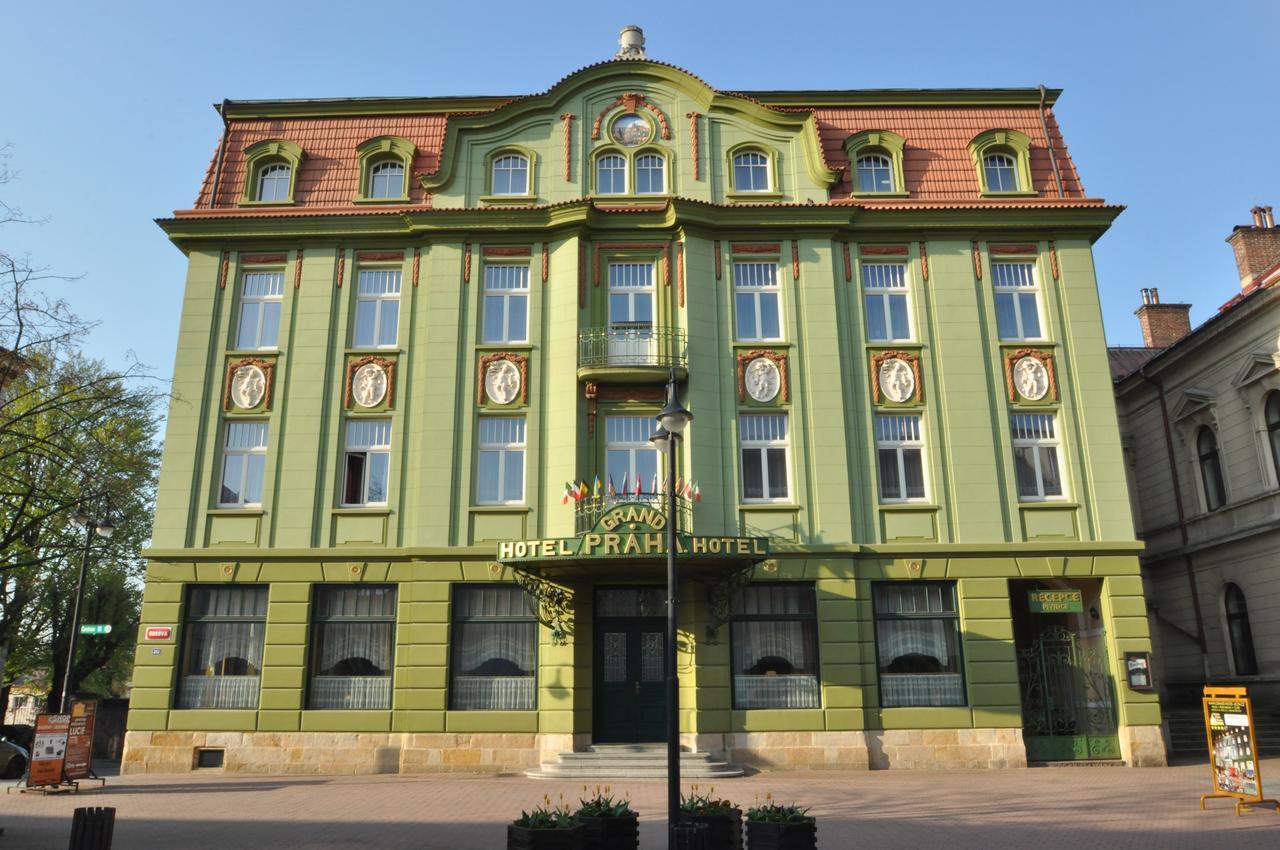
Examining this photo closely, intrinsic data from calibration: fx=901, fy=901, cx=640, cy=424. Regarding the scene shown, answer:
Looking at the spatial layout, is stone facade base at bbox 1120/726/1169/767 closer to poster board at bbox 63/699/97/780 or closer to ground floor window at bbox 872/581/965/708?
ground floor window at bbox 872/581/965/708

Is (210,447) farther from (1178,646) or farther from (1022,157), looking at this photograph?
(1178,646)

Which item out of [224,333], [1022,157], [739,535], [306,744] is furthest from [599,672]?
[1022,157]

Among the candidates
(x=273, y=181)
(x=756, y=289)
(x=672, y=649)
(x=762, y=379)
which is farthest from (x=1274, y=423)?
(x=273, y=181)

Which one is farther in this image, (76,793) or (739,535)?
(739,535)

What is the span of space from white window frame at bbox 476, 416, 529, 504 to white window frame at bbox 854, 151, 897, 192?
10832 millimetres

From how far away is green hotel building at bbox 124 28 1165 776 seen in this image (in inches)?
776

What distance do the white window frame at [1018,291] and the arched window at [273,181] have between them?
60.3 feet

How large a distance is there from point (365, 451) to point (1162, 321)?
31282 mm

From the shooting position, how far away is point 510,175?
2338cm

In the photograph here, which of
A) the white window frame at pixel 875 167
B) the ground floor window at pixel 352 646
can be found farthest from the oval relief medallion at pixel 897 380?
the ground floor window at pixel 352 646

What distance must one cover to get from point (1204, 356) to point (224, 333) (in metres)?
27.4

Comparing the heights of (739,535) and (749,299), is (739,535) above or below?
below

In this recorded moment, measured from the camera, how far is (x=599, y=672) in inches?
792

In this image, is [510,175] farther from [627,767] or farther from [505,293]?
[627,767]
